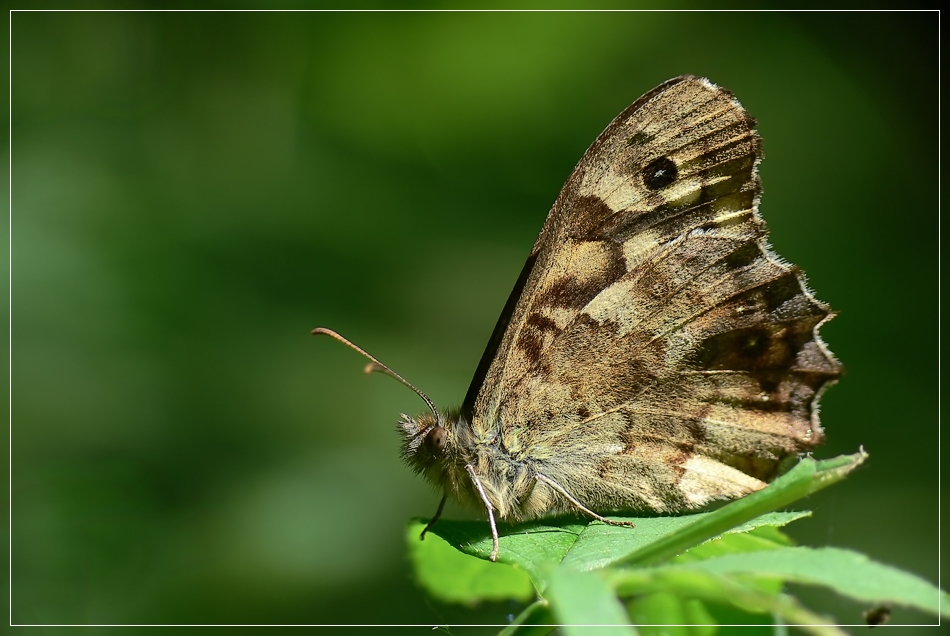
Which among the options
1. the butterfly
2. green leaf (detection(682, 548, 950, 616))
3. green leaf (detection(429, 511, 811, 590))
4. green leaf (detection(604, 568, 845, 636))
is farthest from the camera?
the butterfly

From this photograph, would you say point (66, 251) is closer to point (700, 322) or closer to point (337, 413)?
point (337, 413)

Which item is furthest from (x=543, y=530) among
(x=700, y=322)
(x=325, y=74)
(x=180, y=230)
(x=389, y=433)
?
(x=325, y=74)

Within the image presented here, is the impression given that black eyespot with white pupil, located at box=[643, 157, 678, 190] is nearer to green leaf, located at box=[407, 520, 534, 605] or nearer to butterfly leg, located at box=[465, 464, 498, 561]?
butterfly leg, located at box=[465, 464, 498, 561]

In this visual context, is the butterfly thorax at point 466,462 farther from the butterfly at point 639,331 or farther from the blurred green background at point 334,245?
the blurred green background at point 334,245

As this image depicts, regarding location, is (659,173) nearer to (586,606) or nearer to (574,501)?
(574,501)

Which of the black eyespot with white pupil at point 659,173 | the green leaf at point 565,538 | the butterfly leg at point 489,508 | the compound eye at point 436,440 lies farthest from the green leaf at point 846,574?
the black eyespot with white pupil at point 659,173

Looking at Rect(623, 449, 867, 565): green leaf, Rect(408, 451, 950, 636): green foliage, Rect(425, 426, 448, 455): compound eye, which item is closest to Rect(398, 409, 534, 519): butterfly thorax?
Rect(425, 426, 448, 455): compound eye
